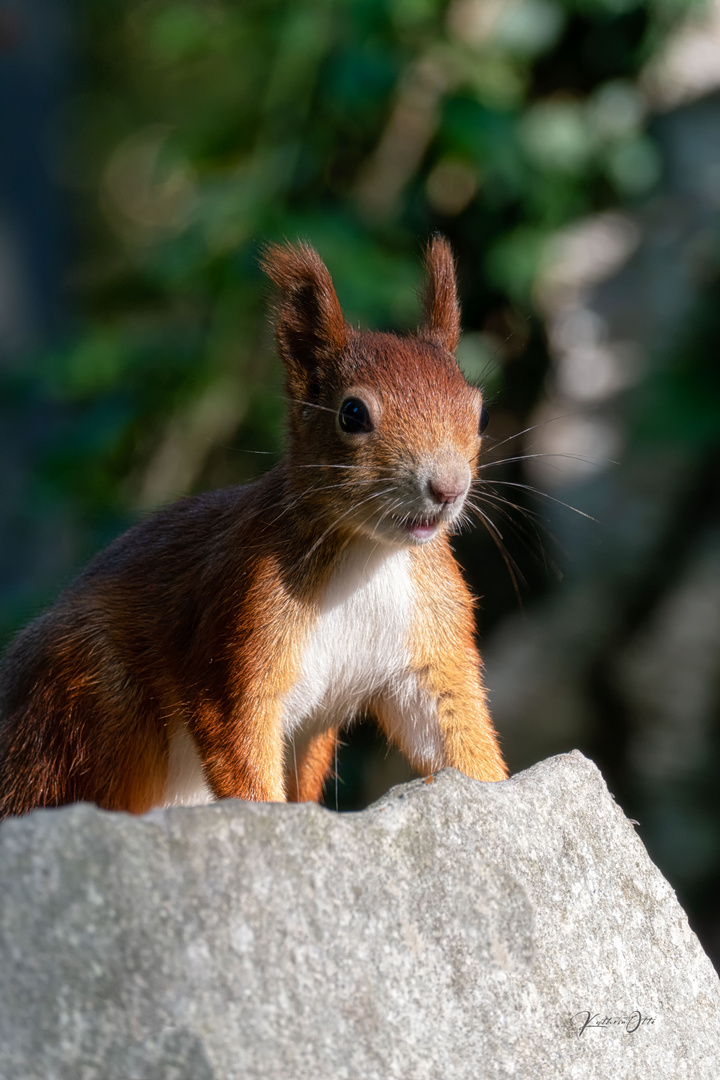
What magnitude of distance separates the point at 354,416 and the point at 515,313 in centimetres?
386

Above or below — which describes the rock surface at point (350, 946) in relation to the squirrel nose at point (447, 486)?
below

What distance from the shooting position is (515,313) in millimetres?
5918

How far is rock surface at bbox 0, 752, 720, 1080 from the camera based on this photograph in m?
1.43

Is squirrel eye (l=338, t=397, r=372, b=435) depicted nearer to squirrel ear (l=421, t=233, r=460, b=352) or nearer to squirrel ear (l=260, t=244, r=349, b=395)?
squirrel ear (l=260, t=244, r=349, b=395)

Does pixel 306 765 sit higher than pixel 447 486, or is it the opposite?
pixel 447 486

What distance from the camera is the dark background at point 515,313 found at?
507 centimetres

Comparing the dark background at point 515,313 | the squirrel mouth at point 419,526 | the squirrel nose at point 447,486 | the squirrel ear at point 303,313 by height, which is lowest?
the dark background at point 515,313

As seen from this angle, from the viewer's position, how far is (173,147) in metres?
5.57

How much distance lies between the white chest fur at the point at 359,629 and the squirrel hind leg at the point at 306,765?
239mm

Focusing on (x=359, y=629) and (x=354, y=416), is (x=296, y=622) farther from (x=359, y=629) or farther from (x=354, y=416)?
(x=354, y=416)

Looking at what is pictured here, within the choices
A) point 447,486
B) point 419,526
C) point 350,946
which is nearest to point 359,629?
point 419,526
